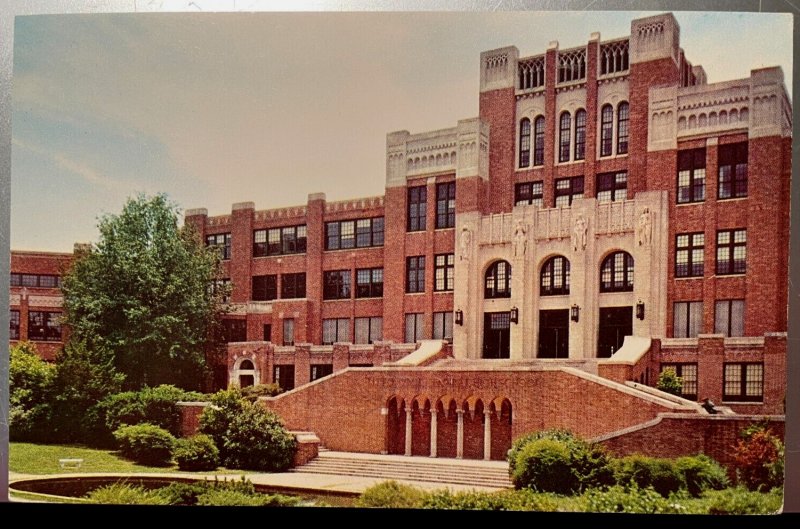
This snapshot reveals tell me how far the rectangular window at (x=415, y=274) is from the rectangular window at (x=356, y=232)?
75 centimetres

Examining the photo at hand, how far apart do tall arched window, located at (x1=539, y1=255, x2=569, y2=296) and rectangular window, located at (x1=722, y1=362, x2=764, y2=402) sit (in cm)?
330

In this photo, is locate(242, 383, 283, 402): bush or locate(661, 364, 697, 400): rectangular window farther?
locate(242, 383, 283, 402): bush

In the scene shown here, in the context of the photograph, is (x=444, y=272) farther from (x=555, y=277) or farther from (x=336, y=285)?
(x=336, y=285)

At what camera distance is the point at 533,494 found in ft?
54.9

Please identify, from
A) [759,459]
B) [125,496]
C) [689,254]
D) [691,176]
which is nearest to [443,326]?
[689,254]

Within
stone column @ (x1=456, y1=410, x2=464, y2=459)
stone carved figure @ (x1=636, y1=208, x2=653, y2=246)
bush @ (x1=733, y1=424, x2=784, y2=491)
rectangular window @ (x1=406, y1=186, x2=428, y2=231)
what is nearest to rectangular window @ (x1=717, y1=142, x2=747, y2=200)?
stone carved figure @ (x1=636, y1=208, x2=653, y2=246)

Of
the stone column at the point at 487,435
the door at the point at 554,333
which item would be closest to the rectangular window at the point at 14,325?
the stone column at the point at 487,435

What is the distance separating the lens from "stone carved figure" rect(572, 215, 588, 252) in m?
18.2

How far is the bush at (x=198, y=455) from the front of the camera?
18547mm

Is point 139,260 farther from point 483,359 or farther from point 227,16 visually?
point 483,359

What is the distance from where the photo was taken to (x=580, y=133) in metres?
18.6

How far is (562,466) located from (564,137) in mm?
6300

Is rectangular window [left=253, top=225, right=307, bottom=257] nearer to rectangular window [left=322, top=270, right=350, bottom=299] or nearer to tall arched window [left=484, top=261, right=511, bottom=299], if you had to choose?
rectangular window [left=322, top=270, right=350, bottom=299]

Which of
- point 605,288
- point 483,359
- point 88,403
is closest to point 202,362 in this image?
point 88,403
